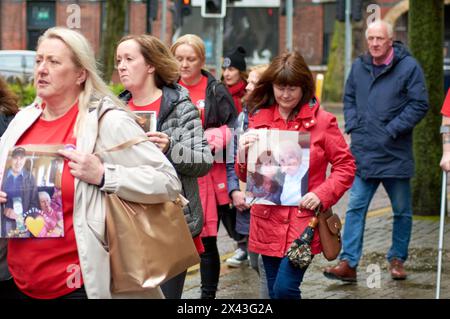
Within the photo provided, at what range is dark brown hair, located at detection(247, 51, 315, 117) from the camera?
20.1ft

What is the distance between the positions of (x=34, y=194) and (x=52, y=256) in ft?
0.88

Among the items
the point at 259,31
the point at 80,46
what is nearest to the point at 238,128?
the point at 80,46

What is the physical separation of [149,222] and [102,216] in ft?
0.68

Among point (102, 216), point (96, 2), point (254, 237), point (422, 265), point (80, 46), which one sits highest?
point (96, 2)

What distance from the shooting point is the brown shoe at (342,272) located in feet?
27.9

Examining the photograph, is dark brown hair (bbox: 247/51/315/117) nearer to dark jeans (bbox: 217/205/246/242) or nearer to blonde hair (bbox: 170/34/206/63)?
blonde hair (bbox: 170/34/206/63)

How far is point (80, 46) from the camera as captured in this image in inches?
176

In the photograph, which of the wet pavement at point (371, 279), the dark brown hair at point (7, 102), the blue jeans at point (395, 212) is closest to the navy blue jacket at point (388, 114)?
the blue jeans at point (395, 212)

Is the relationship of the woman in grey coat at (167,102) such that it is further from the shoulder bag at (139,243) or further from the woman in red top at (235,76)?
the woman in red top at (235,76)

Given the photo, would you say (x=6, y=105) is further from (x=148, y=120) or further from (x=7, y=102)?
(x=148, y=120)

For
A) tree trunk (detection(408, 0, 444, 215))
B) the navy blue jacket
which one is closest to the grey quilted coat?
the navy blue jacket

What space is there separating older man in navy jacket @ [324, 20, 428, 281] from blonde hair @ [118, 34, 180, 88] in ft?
10.3

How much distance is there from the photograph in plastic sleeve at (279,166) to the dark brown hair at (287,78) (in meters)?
0.27

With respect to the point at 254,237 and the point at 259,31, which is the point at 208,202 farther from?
the point at 259,31
